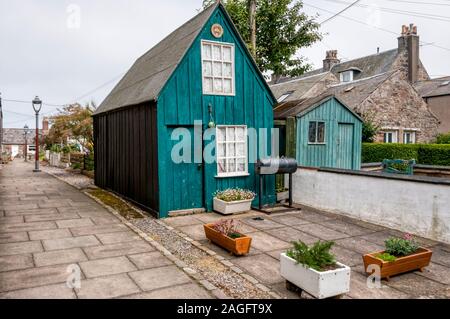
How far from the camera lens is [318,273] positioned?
210 inches

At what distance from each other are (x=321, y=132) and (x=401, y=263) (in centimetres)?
1033

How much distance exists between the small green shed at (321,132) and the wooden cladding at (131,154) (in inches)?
256

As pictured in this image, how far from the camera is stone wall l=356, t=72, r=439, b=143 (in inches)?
1050

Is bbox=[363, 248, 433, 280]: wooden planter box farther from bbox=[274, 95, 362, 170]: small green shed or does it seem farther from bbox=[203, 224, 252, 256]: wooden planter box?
bbox=[274, 95, 362, 170]: small green shed

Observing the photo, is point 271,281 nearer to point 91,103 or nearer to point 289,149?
point 289,149

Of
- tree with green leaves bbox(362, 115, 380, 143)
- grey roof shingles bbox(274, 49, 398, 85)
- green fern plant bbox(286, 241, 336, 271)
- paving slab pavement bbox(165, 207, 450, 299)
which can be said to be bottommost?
paving slab pavement bbox(165, 207, 450, 299)

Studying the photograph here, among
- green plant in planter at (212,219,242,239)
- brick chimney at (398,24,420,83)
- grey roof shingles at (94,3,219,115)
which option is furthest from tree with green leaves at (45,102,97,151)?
brick chimney at (398,24,420,83)

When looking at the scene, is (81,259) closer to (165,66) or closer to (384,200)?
(165,66)

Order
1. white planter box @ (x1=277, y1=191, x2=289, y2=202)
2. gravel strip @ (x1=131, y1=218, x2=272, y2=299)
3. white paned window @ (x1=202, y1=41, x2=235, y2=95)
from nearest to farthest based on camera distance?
gravel strip @ (x1=131, y1=218, x2=272, y2=299)
white paned window @ (x1=202, y1=41, x2=235, y2=95)
white planter box @ (x1=277, y1=191, x2=289, y2=202)

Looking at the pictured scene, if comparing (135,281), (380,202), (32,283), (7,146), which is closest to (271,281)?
(135,281)

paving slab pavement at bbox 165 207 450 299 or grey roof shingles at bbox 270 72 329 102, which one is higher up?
grey roof shingles at bbox 270 72 329 102

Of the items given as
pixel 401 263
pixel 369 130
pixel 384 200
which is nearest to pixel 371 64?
pixel 369 130

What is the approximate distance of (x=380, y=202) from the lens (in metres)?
10.5

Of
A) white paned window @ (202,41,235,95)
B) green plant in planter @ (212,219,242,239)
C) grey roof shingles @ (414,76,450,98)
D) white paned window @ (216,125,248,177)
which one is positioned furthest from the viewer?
grey roof shingles @ (414,76,450,98)
